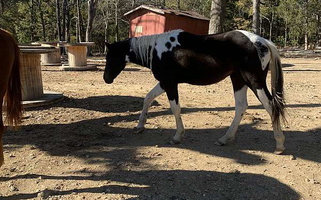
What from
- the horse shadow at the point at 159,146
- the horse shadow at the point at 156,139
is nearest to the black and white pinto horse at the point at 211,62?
the horse shadow at the point at 156,139

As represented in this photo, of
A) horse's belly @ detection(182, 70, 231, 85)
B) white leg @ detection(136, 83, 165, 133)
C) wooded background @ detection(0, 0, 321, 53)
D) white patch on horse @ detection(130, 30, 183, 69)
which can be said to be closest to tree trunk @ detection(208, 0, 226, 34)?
white patch on horse @ detection(130, 30, 183, 69)

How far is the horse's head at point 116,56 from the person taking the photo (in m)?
4.56

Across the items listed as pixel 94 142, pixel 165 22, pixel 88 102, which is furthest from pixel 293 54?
pixel 94 142

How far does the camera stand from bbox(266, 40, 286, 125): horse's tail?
3.83 m

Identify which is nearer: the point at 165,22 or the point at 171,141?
the point at 171,141

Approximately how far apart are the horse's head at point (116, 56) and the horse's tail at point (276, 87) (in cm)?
203

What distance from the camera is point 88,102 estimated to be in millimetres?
6617

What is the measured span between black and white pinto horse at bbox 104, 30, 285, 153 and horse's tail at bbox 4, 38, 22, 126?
147 cm

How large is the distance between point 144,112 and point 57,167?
1680 millimetres

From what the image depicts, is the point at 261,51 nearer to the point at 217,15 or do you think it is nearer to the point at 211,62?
the point at 211,62

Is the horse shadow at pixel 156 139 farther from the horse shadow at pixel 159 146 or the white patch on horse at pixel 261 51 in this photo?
the white patch on horse at pixel 261 51

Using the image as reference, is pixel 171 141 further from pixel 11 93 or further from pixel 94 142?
pixel 11 93

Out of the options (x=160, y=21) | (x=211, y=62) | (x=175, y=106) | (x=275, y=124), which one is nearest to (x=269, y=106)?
(x=275, y=124)

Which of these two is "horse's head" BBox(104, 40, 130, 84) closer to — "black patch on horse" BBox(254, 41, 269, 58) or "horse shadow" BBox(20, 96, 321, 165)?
"horse shadow" BBox(20, 96, 321, 165)
